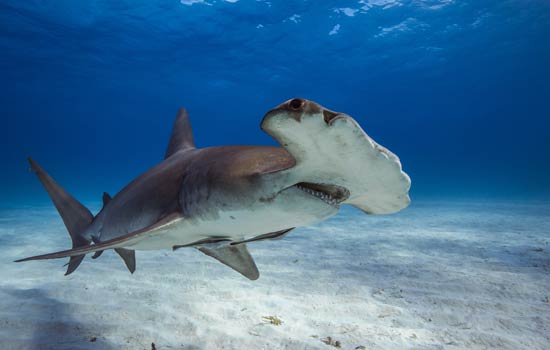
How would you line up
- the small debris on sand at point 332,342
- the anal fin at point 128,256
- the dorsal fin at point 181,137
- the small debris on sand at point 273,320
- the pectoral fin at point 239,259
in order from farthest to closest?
the dorsal fin at point 181,137 < the anal fin at point 128,256 < the pectoral fin at point 239,259 < the small debris on sand at point 273,320 < the small debris on sand at point 332,342

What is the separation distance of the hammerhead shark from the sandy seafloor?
0.82 metres

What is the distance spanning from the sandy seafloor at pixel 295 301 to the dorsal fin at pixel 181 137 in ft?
5.83

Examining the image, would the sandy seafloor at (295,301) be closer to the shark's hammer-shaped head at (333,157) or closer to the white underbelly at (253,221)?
the white underbelly at (253,221)

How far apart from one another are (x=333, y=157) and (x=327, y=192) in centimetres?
45

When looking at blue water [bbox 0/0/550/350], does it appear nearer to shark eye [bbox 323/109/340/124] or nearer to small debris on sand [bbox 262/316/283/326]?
small debris on sand [bbox 262/316/283/326]

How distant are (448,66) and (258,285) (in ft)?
171

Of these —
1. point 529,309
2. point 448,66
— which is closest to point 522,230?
point 529,309

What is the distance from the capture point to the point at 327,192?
190cm

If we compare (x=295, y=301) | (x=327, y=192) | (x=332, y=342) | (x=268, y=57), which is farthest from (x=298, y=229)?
(x=268, y=57)

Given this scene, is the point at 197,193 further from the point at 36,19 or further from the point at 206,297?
the point at 36,19

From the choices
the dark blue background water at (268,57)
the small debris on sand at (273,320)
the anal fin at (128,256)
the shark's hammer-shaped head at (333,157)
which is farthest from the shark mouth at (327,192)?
the dark blue background water at (268,57)

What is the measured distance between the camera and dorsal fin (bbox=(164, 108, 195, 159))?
3689 mm

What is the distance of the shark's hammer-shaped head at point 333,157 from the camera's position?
4.27 ft

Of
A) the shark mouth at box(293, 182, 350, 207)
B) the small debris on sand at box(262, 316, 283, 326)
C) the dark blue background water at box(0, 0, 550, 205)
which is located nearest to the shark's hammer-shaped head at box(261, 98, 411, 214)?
the shark mouth at box(293, 182, 350, 207)
